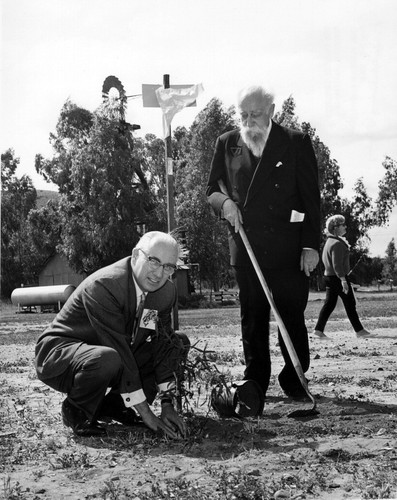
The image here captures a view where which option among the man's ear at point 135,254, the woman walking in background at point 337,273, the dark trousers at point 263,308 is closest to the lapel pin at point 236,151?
the dark trousers at point 263,308

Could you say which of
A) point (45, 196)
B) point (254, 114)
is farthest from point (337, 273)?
point (45, 196)

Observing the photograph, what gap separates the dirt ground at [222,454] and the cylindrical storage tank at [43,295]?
28.4m

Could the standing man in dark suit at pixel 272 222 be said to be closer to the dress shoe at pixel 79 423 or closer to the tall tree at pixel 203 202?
the dress shoe at pixel 79 423

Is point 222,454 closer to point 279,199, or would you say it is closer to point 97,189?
point 279,199

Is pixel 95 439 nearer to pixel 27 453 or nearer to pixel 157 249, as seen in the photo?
pixel 27 453

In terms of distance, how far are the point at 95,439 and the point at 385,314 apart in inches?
644

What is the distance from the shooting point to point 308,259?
6074 millimetres

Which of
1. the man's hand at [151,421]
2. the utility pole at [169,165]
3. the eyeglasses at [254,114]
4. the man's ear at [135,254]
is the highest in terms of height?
the utility pole at [169,165]

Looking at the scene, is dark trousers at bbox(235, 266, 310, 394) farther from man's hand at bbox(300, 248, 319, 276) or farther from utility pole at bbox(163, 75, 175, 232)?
utility pole at bbox(163, 75, 175, 232)

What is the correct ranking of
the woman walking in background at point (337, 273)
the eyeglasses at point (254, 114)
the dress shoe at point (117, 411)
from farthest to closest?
1. the woman walking in background at point (337, 273)
2. the eyeglasses at point (254, 114)
3. the dress shoe at point (117, 411)

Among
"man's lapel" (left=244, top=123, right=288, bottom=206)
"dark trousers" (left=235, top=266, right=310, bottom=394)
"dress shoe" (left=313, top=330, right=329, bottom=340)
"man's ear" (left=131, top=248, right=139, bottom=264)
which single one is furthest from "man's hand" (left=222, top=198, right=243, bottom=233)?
"dress shoe" (left=313, top=330, right=329, bottom=340)

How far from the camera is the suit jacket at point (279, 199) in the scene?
611 cm

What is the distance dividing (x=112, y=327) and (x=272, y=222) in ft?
5.68

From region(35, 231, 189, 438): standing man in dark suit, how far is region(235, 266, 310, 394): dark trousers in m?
0.91
